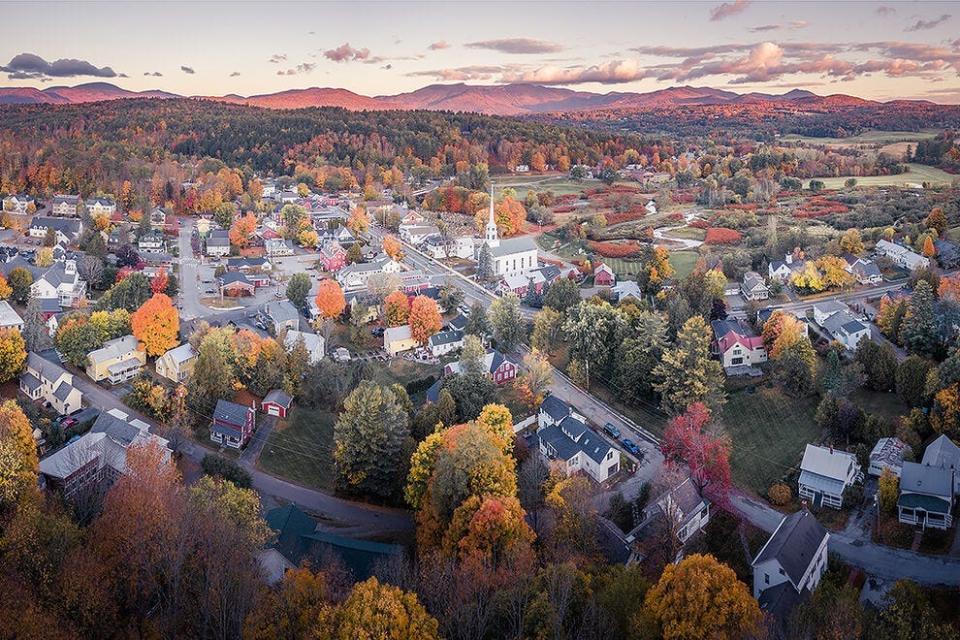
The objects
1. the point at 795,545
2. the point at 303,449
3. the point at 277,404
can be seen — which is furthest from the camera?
the point at 277,404

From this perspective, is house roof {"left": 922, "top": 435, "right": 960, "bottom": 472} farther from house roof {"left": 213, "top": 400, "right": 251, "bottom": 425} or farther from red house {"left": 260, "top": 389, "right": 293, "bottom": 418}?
house roof {"left": 213, "top": 400, "right": 251, "bottom": 425}

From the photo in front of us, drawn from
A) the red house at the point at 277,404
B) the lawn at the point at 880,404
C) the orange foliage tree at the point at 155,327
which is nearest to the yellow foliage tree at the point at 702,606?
the lawn at the point at 880,404

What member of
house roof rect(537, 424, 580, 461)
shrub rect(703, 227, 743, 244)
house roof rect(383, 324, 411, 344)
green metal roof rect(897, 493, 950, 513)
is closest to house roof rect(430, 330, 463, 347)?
house roof rect(383, 324, 411, 344)

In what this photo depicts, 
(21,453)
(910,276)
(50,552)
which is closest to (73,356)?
(21,453)

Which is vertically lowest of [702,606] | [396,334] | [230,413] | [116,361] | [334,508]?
[334,508]

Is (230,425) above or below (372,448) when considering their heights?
below

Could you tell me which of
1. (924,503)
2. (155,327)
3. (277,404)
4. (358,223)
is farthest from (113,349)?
(358,223)

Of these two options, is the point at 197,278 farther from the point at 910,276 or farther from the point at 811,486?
the point at 910,276

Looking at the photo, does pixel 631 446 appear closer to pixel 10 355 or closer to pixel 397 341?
pixel 397 341
